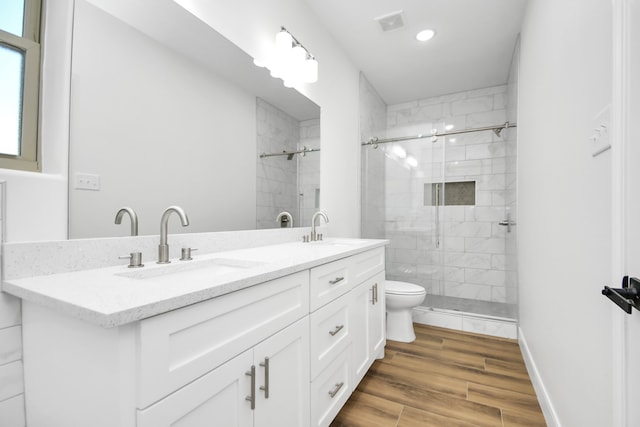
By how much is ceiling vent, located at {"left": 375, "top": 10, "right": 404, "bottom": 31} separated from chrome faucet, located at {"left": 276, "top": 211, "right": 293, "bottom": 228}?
1.63 metres

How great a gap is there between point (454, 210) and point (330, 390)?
2673mm

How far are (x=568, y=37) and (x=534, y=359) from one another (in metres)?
1.78

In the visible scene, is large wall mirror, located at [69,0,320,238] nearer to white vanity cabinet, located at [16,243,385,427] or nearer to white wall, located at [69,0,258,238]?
white wall, located at [69,0,258,238]

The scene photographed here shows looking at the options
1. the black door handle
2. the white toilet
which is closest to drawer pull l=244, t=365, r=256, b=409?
the black door handle

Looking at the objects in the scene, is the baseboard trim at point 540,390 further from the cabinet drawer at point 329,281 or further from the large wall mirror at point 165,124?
the large wall mirror at point 165,124

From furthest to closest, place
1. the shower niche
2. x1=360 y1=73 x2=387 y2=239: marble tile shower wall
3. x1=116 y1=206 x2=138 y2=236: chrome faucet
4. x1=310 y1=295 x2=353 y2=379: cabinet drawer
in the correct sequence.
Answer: the shower niche, x1=360 y1=73 x2=387 y2=239: marble tile shower wall, x1=310 y1=295 x2=353 y2=379: cabinet drawer, x1=116 y1=206 x2=138 y2=236: chrome faucet

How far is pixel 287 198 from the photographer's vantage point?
6.40 feet

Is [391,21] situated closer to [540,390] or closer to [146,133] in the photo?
[146,133]

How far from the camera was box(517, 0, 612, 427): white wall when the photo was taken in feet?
2.86

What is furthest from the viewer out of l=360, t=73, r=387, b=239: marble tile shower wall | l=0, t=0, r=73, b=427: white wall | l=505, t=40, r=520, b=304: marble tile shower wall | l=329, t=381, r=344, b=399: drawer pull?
l=360, t=73, r=387, b=239: marble tile shower wall

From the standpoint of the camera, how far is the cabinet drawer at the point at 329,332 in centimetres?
118

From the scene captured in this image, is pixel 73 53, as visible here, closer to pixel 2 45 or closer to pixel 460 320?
pixel 2 45

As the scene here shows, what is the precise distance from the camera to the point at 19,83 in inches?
34.1

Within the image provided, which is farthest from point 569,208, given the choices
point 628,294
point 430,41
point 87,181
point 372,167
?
point 372,167
